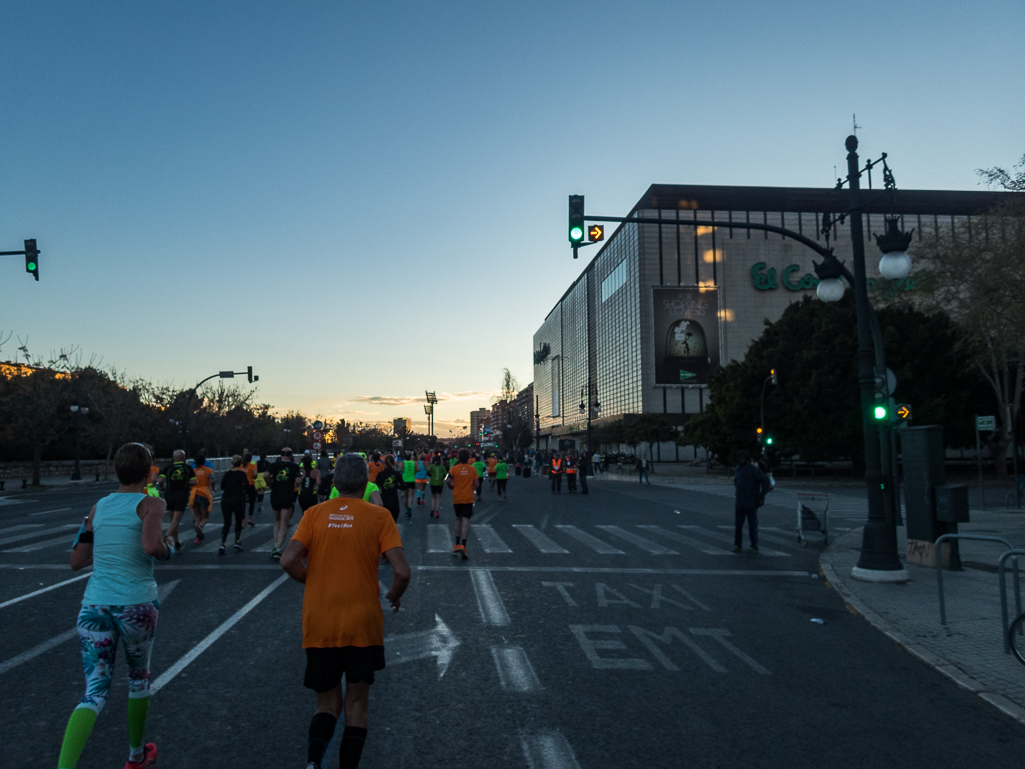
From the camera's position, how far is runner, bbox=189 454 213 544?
13328 millimetres

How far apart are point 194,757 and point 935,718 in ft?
15.7

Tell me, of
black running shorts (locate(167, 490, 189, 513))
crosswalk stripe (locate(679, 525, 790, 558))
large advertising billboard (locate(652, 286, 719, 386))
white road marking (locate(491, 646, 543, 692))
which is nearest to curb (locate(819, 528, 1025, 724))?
crosswalk stripe (locate(679, 525, 790, 558))

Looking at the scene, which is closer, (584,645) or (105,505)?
(105,505)

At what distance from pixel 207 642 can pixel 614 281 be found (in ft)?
300

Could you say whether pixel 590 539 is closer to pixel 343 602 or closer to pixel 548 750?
pixel 548 750

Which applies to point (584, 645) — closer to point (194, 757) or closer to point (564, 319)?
point (194, 757)

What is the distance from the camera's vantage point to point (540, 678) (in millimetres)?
5566

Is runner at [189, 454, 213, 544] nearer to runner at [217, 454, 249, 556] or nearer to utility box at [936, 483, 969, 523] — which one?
runner at [217, 454, 249, 556]

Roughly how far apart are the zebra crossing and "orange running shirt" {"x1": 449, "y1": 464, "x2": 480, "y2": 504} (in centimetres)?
123

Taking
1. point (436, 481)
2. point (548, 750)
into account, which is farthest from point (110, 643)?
point (436, 481)

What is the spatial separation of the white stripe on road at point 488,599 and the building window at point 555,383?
130 m

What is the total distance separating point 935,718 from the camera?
484cm

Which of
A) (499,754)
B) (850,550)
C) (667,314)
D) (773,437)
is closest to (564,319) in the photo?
(667,314)

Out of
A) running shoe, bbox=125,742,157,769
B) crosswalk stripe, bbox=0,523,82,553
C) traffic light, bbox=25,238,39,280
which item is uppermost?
traffic light, bbox=25,238,39,280
